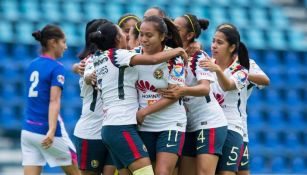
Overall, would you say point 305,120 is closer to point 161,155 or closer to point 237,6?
point 237,6

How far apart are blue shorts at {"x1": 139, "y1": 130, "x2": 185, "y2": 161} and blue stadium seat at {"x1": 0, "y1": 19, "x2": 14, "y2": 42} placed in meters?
10.4

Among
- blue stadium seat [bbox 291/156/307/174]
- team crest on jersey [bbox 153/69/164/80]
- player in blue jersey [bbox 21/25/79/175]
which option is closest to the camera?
team crest on jersey [bbox 153/69/164/80]

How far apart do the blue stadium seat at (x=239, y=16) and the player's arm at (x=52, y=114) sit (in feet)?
37.6

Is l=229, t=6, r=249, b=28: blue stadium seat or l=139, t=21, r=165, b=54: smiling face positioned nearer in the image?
l=139, t=21, r=165, b=54: smiling face

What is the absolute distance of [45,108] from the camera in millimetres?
9281

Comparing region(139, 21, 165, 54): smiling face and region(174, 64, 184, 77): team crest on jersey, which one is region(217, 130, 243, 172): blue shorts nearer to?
region(174, 64, 184, 77): team crest on jersey

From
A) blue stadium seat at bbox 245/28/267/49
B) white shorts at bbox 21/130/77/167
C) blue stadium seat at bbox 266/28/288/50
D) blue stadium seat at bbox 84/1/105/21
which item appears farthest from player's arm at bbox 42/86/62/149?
blue stadium seat at bbox 266/28/288/50

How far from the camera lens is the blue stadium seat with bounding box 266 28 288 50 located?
19978 millimetres

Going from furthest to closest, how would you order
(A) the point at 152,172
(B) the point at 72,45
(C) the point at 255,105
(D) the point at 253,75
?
1. (C) the point at 255,105
2. (B) the point at 72,45
3. (D) the point at 253,75
4. (A) the point at 152,172

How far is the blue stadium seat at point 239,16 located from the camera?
20234 millimetres

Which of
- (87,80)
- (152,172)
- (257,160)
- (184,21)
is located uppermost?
(184,21)

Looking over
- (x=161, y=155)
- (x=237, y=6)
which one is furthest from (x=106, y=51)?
(x=237, y=6)

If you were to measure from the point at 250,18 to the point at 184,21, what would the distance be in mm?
13036

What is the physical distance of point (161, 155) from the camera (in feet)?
23.9
